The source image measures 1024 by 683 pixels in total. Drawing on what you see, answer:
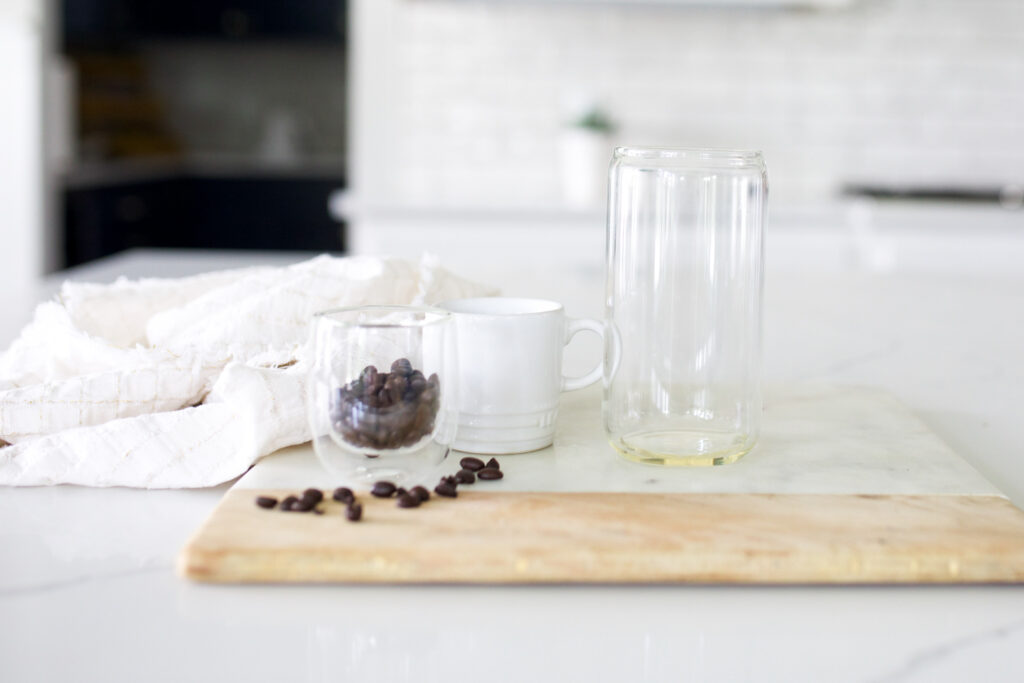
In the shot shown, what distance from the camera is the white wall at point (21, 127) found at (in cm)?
421

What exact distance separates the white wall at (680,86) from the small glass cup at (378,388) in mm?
2619

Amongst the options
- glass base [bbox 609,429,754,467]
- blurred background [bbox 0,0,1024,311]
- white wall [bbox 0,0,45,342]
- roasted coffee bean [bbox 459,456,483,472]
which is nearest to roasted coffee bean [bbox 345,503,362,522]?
roasted coffee bean [bbox 459,456,483,472]

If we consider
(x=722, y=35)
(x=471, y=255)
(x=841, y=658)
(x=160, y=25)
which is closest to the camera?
(x=841, y=658)

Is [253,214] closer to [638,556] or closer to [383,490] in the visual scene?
[383,490]

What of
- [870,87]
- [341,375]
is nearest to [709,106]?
[870,87]

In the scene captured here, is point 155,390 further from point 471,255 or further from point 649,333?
point 471,255

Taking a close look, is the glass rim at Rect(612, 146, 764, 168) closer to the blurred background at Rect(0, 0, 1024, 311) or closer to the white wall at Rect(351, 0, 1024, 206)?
the blurred background at Rect(0, 0, 1024, 311)

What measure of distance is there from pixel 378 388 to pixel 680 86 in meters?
2.83

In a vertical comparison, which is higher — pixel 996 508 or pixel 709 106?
pixel 709 106

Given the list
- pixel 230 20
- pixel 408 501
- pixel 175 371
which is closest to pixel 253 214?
pixel 230 20

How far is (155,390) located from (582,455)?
13.4 inches

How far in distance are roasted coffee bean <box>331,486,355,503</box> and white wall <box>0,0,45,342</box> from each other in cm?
390

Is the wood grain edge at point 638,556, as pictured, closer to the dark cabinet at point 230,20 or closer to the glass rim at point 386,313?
the glass rim at point 386,313

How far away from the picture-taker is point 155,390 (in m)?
0.86
